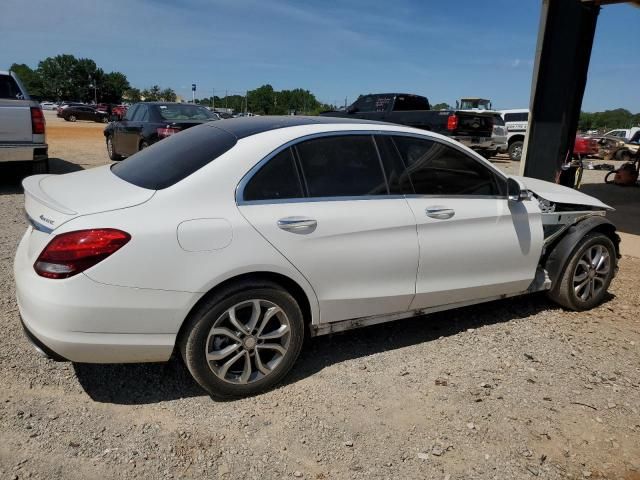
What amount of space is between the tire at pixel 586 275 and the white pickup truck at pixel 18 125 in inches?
315

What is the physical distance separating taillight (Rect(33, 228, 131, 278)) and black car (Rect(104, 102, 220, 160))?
25.2ft

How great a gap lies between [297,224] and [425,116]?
12.6 metres

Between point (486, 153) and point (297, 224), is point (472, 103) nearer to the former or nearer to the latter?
point (486, 153)

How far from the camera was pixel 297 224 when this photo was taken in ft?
9.55

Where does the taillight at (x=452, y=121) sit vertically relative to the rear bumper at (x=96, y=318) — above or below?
above

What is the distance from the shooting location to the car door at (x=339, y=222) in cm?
290

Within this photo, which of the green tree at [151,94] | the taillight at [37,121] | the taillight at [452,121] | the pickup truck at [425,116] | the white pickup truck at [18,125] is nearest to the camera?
the white pickup truck at [18,125]

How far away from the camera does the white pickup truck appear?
25.9ft

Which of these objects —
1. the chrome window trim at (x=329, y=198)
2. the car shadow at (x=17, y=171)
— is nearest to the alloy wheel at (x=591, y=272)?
the chrome window trim at (x=329, y=198)

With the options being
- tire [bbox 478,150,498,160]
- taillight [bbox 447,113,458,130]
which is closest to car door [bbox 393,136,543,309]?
taillight [bbox 447,113,458,130]

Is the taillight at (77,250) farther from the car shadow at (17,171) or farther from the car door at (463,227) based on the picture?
the car shadow at (17,171)

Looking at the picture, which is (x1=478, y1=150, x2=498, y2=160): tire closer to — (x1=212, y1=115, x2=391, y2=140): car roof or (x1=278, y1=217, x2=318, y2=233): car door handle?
(x1=212, y1=115, x2=391, y2=140): car roof

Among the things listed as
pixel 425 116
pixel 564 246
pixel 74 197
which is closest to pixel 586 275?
pixel 564 246

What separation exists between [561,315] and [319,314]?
2511 mm
